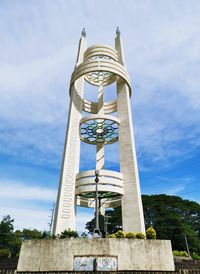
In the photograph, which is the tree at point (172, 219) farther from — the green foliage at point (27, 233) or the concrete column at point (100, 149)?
the concrete column at point (100, 149)

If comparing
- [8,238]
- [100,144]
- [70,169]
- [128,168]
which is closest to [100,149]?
[100,144]

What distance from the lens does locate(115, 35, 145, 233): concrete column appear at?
24.2 meters

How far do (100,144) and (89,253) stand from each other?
22732 millimetres

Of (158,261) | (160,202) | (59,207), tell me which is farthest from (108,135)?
(160,202)

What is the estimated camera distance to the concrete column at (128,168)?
24.2 m

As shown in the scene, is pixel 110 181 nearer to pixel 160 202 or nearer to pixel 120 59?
pixel 120 59

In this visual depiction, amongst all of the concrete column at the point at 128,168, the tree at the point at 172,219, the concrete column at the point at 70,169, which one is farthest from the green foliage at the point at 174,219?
the concrete column at the point at 70,169

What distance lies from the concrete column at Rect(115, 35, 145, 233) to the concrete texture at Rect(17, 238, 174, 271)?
9977mm

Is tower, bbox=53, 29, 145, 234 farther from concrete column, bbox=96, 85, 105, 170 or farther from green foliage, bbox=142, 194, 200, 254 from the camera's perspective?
green foliage, bbox=142, 194, 200, 254

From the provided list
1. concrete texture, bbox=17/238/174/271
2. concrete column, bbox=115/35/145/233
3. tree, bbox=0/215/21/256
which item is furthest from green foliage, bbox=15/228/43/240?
concrete texture, bbox=17/238/174/271

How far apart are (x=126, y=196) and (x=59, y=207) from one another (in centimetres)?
726

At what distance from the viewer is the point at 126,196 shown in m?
25.6

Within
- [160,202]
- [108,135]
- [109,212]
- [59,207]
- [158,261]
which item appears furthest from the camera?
[109,212]

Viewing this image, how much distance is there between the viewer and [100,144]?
35219mm
